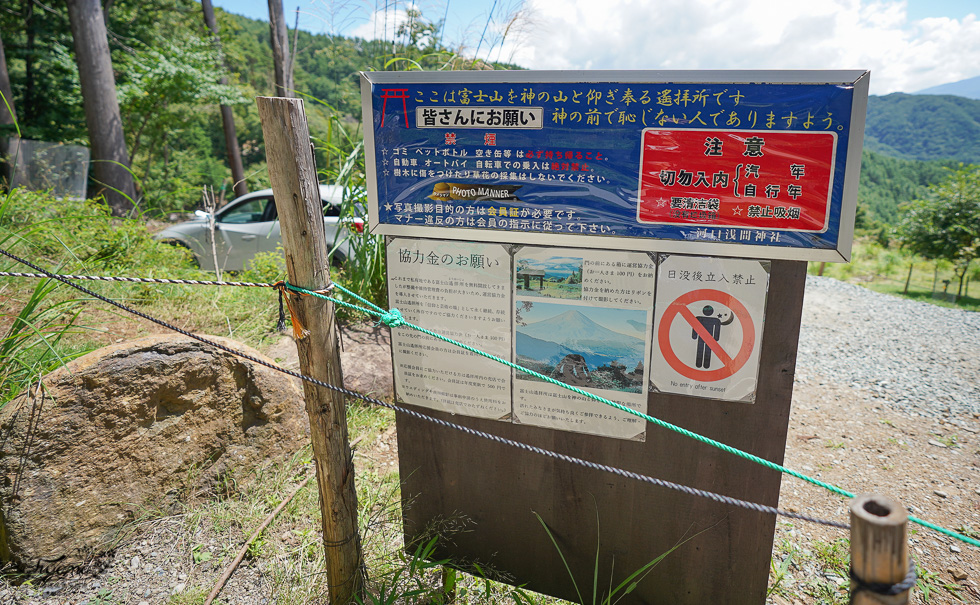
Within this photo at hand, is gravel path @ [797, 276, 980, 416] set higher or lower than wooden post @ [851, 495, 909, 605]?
lower

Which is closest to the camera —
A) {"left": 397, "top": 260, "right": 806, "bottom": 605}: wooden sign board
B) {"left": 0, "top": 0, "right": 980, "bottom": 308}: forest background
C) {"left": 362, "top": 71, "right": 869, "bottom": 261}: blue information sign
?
{"left": 362, "top": 71, "right": 869, "bottom": 261}: blue information sign

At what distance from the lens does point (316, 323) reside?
165 centimetres

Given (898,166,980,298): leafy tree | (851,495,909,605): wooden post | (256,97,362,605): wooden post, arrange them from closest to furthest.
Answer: (851,495,909,605): wooden post
(256,97,362,605): wooden post
(898,166,980,298): leafy tree

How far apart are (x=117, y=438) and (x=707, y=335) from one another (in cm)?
233

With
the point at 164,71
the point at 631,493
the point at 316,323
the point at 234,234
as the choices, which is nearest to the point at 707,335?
the point at 631,493

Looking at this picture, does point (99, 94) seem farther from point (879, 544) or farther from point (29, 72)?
point (879, 544)

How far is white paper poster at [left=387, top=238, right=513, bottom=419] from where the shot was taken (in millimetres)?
1812

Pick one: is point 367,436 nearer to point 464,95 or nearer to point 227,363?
point 227,363

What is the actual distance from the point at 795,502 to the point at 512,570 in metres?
1.89

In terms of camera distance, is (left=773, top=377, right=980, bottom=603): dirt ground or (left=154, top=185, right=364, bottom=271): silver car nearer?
(left=773, top=377, right=980, bottom=603): dirt ground

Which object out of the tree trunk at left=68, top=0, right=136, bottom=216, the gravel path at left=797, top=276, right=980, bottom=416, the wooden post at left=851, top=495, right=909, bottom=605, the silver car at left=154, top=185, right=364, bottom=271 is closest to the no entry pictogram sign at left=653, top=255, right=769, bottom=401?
the wooden post at left=851, top=495, right=909, bottom=605

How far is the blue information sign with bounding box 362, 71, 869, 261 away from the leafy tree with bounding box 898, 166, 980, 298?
19171 mm

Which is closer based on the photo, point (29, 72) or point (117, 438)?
point (117, 438)

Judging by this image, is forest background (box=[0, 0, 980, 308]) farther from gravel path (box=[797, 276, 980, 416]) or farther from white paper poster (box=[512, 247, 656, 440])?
gravel path (box=[797, 276, 980, 416])
